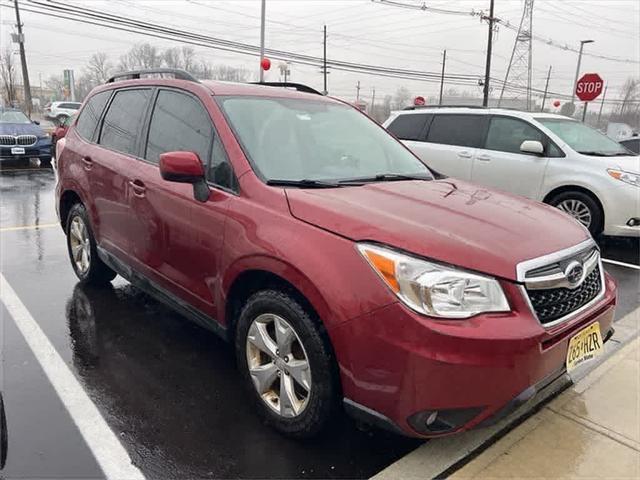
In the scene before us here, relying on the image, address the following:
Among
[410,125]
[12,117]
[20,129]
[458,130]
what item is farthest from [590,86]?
[12,117]

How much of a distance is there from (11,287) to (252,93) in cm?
297

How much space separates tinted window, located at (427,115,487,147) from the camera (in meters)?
7.49

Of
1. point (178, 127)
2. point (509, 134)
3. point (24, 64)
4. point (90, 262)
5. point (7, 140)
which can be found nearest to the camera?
point (178, 127)

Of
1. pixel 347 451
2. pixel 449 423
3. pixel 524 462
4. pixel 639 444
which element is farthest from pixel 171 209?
pixel 639 444

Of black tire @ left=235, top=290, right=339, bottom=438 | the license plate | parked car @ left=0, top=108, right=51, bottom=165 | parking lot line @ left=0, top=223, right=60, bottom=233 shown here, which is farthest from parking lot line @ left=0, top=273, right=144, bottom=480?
parked car @ left=0, top=108, right=51, bottom=165

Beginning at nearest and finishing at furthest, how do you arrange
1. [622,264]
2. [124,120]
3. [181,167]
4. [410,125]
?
1. [181,167]
2. [124,120]
3. [622,264]
4. [410,125]

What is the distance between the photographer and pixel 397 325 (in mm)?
1961

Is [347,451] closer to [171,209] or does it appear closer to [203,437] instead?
[203,437]

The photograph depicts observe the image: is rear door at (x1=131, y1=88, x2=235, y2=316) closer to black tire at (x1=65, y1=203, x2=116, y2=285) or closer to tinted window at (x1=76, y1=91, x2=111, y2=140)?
black tire at (x1=65, y1=203, x2=116, y2=285)

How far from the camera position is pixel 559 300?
2.22m

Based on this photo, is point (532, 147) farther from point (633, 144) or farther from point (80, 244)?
point (633, 144)

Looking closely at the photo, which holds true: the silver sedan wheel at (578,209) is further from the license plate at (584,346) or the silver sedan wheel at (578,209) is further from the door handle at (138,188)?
the door handle at (138,188)

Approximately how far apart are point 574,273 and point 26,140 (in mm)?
13732

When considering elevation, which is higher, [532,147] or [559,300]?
[532,147]
